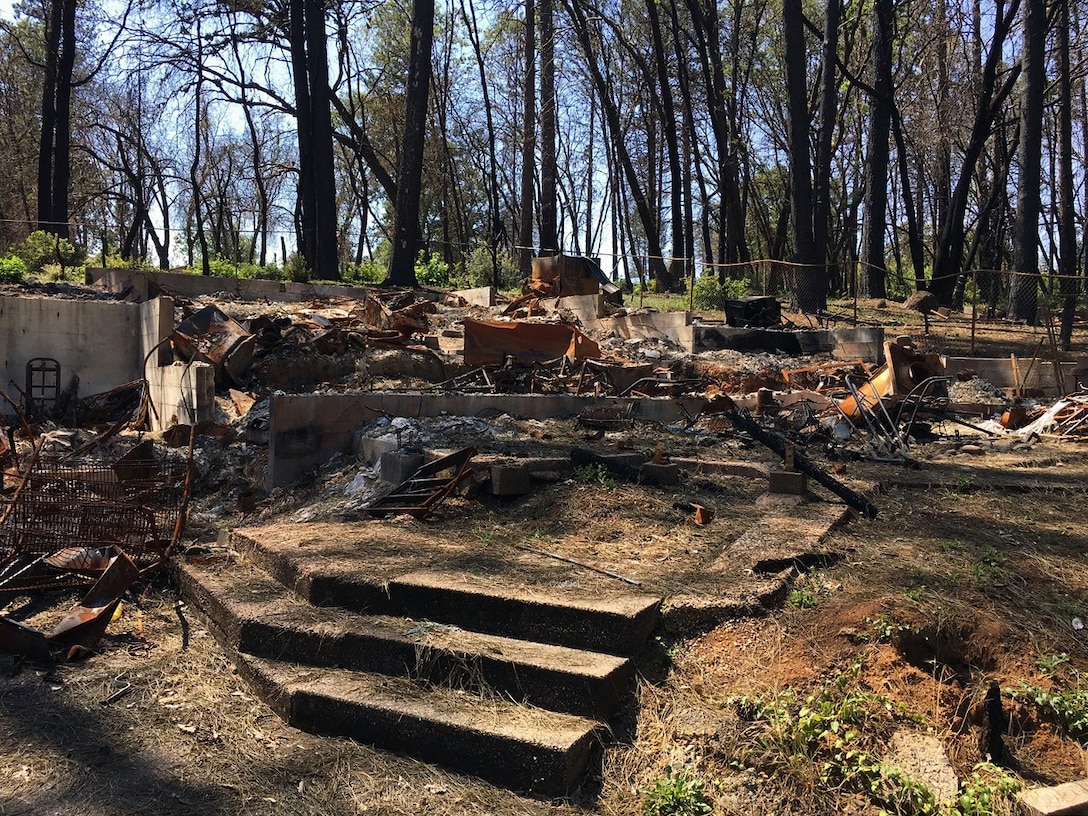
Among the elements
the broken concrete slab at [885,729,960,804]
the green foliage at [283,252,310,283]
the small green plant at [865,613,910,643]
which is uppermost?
the green foliage at [283,252,310,283]

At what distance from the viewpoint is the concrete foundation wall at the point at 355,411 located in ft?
25.8

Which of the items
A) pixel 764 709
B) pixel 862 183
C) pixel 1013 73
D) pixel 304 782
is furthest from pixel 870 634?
pixel 862 183

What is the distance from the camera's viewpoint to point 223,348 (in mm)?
10672

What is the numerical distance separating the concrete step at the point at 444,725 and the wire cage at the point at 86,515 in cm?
206

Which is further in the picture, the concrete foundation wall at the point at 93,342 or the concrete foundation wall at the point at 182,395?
the concrete foundation wall at the point at 93,342

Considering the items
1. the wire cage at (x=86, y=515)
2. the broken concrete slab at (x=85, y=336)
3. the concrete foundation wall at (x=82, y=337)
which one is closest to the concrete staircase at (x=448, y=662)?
the wire cage at (x=86, y=515)

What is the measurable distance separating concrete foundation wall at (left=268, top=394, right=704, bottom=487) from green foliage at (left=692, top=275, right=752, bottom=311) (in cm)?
849

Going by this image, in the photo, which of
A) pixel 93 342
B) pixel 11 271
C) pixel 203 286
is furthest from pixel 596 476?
pixel 203 286

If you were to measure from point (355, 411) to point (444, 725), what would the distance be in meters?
5.29

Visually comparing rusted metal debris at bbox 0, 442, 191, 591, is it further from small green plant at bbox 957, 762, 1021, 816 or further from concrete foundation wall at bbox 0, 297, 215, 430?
concrete foundation wall at bbox 0, 297, 215, 430

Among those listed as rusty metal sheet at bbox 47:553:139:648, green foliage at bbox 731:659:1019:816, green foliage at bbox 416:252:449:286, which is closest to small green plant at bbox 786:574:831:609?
green foliage at bbox 731:659:1019:816

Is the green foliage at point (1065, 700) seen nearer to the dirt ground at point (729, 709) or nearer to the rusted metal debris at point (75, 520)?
the dirt ground at point (729, 709)

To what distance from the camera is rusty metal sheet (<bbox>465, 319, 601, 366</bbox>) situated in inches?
425

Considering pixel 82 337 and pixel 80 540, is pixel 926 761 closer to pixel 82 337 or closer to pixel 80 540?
pixel 80 540
